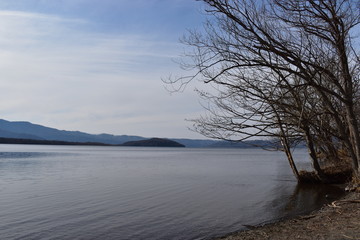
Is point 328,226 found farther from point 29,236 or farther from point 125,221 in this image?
point 29,236

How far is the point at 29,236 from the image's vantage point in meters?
11.4

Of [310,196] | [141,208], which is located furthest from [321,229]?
[310,196]

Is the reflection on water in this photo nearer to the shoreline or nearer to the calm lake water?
the calm lake water

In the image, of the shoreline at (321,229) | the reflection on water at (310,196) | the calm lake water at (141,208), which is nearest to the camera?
the shoreline at (321,229)

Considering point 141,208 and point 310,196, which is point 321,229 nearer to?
point 141,208

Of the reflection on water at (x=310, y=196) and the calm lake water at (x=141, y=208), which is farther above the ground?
the reflection on water at (x=310, y=196)

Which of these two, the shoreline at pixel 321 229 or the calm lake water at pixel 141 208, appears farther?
the calm lake water at pixel 141 208

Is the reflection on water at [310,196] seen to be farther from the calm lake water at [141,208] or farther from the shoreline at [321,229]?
the shoreline at [321,229]

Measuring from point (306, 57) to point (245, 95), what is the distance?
110 inches

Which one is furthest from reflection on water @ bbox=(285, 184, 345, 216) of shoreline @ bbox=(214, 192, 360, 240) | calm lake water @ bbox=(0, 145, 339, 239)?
shoreline @ bbox=(214, 192, 360, 240)

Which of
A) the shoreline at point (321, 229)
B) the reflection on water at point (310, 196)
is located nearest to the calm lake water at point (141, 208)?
the reflection on water at point (310, 196)

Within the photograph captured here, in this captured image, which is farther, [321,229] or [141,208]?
[141,208]

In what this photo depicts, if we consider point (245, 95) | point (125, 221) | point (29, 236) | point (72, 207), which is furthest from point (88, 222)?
point (245, 95)

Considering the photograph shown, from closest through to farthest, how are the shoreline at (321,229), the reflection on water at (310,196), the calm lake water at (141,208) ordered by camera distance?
the shoreline at (321,229)
the calm lake water at (141,208)
the reflection on water at (310,196)
